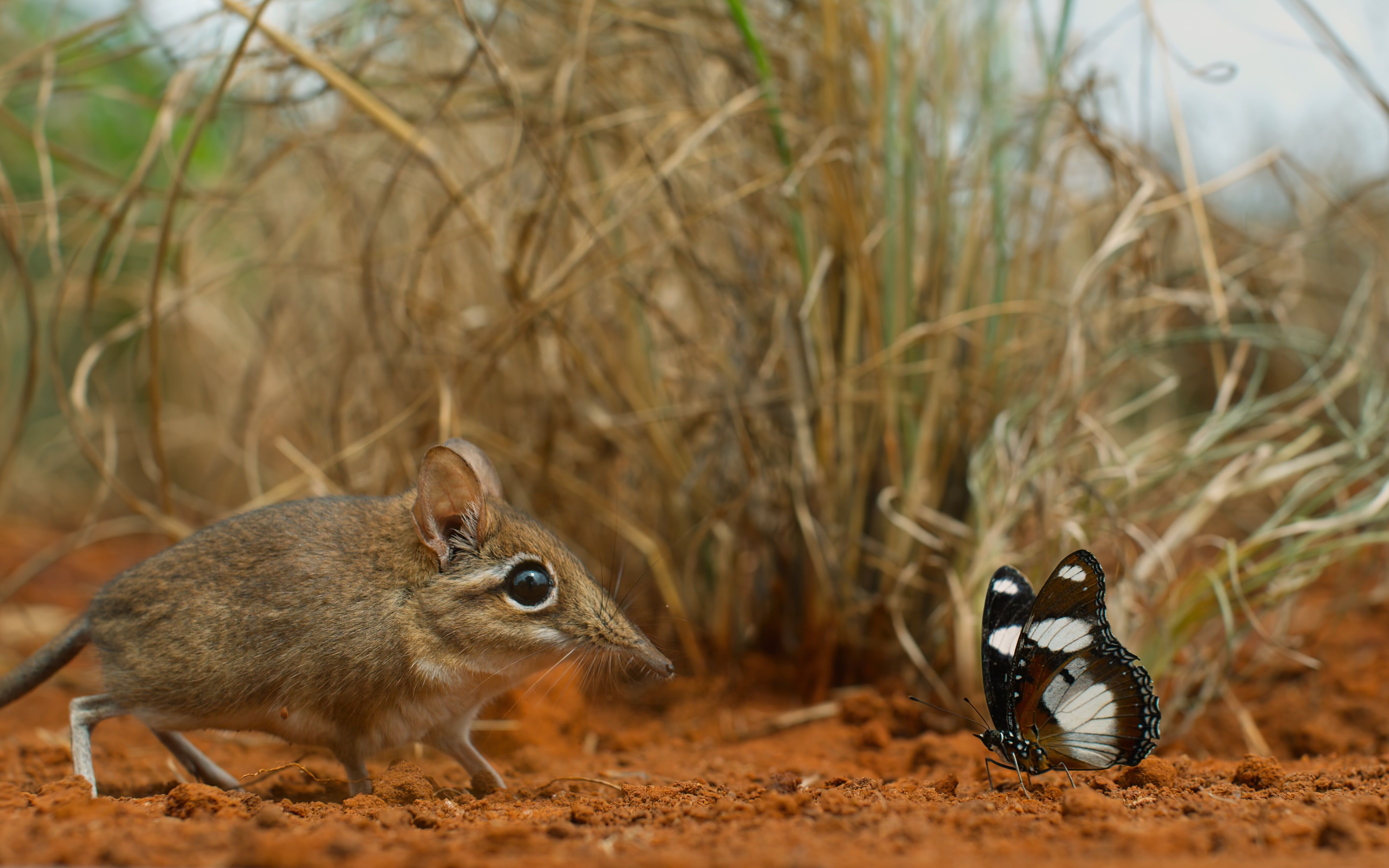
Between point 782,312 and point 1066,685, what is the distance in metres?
1.68

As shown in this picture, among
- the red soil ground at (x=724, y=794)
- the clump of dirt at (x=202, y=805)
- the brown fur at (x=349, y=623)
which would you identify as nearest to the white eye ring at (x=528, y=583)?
the brown fur at (x=349, y=623)

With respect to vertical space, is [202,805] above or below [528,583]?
below

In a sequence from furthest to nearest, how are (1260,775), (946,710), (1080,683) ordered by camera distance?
(946,710) → (1080,683) → (1260,775)

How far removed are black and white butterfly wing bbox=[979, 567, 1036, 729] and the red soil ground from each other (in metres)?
0.21

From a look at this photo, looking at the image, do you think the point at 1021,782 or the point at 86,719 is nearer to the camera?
the point at 1021,782

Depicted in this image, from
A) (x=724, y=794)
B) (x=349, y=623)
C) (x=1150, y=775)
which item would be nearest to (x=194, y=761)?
(x=349, y=623)

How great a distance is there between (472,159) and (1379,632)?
15.5ft

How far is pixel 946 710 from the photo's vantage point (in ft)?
10.6

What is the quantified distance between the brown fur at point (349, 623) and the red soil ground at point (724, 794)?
0.16 metres

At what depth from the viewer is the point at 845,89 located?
402 cm

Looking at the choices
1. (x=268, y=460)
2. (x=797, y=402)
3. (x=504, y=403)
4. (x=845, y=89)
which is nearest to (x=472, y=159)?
(x=504, y=403)

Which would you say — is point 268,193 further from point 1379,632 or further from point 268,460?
point 1379,632

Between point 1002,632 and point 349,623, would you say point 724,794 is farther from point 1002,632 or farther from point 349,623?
point 349,623

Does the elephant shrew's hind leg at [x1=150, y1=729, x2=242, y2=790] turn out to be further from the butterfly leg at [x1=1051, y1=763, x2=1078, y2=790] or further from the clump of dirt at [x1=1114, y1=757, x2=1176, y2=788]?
the clump of dirt at [x1=1114, y1=757, x2=1176, y2=788]
